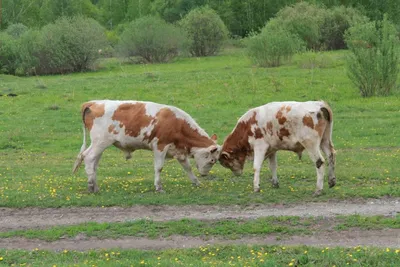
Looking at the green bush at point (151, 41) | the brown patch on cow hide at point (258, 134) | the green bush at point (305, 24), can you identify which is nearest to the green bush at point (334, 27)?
the green bush at point (305, 24)

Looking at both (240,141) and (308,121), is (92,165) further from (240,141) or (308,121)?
(308,121)

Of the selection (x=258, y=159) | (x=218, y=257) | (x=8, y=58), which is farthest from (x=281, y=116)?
(x=8, y=58)

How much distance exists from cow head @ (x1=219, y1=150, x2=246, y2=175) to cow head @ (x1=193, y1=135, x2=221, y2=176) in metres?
0.18

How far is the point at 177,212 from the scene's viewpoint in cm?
1356

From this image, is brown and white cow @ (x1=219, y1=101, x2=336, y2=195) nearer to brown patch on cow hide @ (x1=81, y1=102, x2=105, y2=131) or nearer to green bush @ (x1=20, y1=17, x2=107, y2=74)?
brown patch on cow hide @ (x1=81, y1=102, x2=105, y2=131)

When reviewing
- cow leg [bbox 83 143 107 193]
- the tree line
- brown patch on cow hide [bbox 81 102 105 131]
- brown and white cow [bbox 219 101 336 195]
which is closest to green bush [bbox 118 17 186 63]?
the tree line

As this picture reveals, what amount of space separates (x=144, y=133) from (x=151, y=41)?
161 feet

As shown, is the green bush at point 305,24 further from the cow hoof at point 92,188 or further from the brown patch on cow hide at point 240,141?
the cow hoof at point 92,188

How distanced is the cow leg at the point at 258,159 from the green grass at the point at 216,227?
273cm

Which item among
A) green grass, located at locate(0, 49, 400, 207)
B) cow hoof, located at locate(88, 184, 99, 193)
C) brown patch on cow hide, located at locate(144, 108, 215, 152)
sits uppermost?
brown patch on cow hide, located at locate(144, 108, 215, 152)

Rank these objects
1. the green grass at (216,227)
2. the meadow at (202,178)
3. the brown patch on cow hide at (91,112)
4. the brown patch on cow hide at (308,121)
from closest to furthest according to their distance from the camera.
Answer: the meadow at (202,178) → the green grass at (216,227) → the brown patch on cow hide at (308,121) → the brown patch on cow hide at (91,112)

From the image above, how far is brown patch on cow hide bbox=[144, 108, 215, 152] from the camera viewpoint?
15.8 metres

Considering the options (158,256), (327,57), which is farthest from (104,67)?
(158,256)

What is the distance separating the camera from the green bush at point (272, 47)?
48.3m
